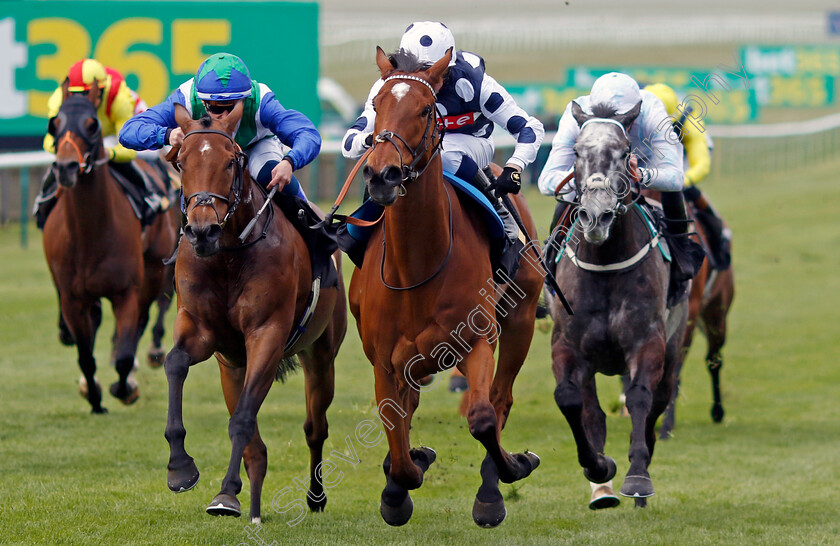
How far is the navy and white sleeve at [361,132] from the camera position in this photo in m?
5.41

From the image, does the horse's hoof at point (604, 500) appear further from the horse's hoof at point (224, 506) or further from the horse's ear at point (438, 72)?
the horse's ear at point (438, 72)

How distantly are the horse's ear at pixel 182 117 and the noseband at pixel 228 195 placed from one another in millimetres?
86

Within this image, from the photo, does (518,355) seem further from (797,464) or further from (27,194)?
(27,194)

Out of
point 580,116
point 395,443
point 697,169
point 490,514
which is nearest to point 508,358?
point 490,514

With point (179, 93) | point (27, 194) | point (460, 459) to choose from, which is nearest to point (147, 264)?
point (460, 459)

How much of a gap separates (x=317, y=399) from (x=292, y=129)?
1594 millimetres

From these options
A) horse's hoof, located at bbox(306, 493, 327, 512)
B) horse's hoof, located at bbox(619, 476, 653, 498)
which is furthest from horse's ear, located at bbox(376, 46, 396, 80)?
horse's hoof, located at bbox(306, 493, 327, 512)

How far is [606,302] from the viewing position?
19.5 feet

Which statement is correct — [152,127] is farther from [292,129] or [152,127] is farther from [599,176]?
[599,176]

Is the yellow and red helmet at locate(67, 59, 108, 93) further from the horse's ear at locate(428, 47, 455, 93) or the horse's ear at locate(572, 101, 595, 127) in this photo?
the horse's ear at locate(428, 47, 455, 93)

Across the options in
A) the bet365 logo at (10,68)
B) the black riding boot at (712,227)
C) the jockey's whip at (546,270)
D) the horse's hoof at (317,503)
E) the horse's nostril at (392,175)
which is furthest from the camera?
the bet365 logo at (10,68)

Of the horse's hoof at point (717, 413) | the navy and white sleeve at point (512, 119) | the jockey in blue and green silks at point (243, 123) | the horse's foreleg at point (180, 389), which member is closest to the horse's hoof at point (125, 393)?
the jockey in blue and green silks at point (243, 123)

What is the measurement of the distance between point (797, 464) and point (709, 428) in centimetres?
143

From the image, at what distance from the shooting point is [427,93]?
480cm
